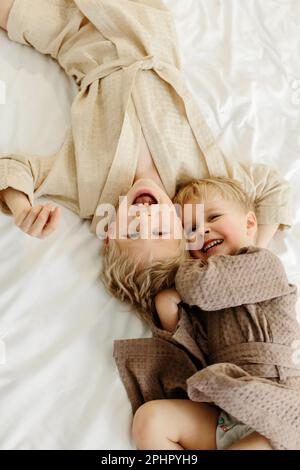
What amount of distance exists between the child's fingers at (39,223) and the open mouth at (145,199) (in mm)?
217

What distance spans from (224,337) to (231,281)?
0.11 metres

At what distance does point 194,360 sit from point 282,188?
1.60ft

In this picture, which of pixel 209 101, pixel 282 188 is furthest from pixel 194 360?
pixel 209 101

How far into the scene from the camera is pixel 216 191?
3.98 feet

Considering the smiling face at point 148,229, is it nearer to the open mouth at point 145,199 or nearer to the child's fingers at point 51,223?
the open mouth at point 145,199

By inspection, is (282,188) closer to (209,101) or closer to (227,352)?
(209,101)

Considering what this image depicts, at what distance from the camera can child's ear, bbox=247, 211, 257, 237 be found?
1.22 m

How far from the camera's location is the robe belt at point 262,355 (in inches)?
37.9

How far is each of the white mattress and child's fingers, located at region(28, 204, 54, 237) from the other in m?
0.08

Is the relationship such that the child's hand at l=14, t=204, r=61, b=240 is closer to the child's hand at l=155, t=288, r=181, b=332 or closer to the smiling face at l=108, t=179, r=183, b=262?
the smiling face at l=108, t=179, r=183, b=262
